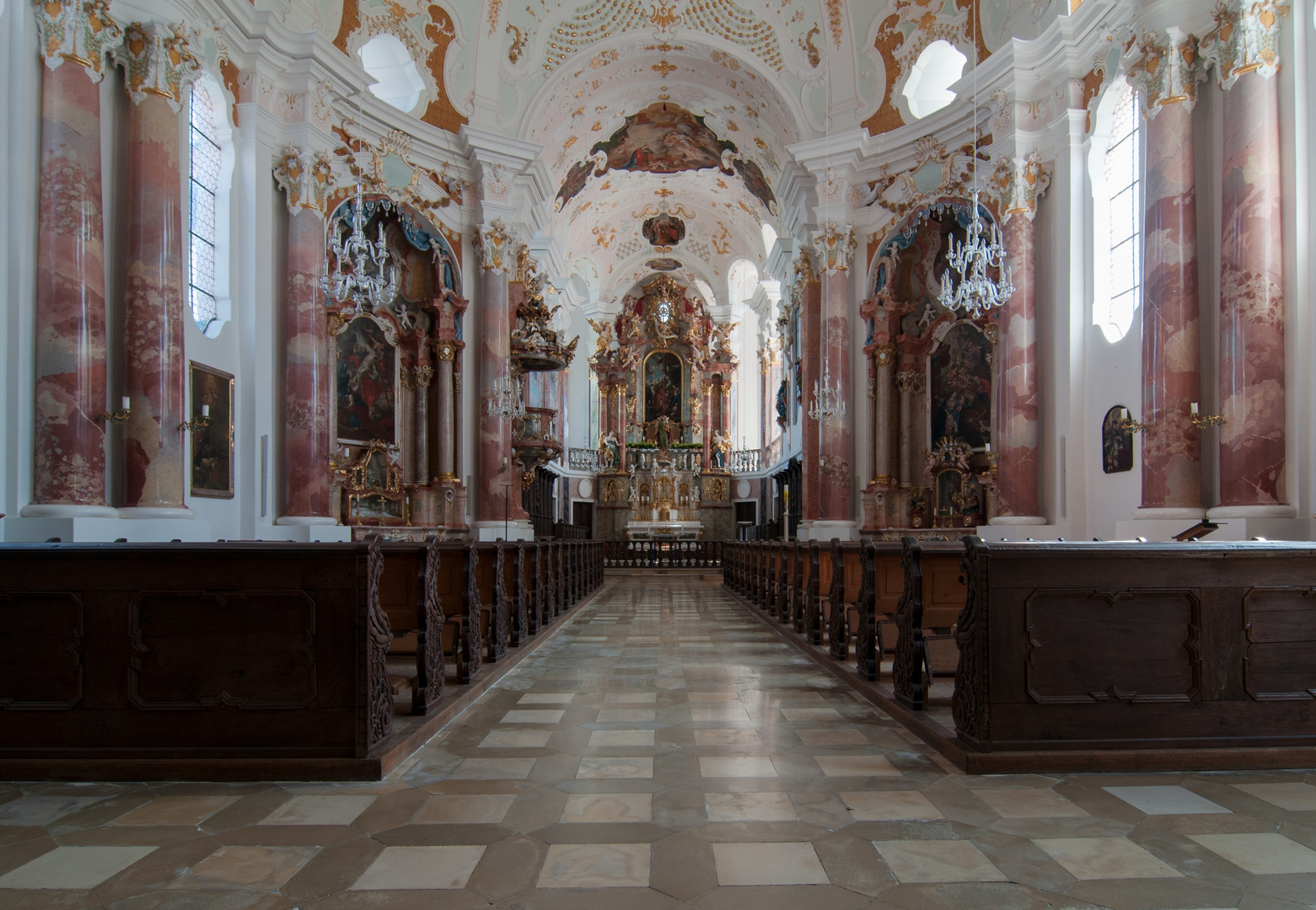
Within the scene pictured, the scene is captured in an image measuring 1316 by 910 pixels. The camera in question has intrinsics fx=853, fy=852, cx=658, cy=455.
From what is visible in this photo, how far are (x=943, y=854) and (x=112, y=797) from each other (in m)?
3.13

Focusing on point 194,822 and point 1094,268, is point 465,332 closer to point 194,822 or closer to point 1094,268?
point 1094,268

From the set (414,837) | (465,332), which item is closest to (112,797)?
(414,837)

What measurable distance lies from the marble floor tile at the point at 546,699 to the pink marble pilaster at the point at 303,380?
7728 millimetres

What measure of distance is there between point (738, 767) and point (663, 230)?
25191 mm

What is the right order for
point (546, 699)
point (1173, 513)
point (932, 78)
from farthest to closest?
point (932, 78)
point (1173, 513)
point (546, 699)

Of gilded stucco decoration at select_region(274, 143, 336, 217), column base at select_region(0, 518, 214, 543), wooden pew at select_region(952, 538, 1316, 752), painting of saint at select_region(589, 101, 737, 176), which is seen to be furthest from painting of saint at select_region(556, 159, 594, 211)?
wooden pew at select_region(952, 538, 1316, 752)

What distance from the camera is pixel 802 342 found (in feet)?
57.8

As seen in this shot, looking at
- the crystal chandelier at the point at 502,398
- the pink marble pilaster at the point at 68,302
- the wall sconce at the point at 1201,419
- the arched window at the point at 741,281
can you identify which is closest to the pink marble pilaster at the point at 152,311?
the pink marble pilaster at the point at 68,302

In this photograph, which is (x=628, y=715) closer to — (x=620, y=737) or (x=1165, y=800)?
(x=620, y=737)

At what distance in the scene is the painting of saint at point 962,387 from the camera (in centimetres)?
1426

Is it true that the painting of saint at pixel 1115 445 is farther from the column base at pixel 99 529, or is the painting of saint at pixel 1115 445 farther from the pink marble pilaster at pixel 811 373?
the column base at pixel 99 529

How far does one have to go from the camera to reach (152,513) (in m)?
8.45

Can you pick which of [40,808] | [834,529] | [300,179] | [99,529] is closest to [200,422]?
[99,529]

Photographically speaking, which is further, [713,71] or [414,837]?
[713,71]
